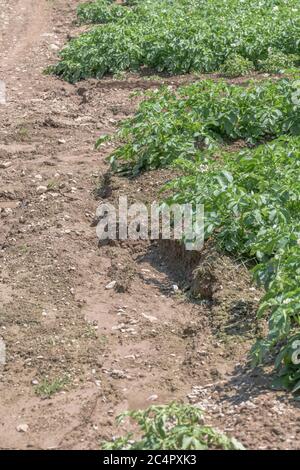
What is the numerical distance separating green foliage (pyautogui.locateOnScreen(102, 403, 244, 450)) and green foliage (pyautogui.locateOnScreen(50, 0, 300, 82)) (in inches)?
273

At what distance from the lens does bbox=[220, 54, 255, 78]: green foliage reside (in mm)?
11094

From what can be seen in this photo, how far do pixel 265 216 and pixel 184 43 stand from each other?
5.40 meters

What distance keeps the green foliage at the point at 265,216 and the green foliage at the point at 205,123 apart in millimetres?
520

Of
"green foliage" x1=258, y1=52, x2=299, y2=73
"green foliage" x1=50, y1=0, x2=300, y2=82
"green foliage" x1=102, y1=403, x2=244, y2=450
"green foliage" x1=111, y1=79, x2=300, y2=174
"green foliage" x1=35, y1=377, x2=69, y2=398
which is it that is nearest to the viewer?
"green foliage" x1=102, y1=403, x2=244, y2=450

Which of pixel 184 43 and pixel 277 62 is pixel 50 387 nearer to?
pixel 277 62

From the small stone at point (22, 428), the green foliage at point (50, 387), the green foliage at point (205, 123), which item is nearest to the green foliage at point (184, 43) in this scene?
the green foliage at point (205, 123)

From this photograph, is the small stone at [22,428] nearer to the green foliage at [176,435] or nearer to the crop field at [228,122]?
the green foliage at [176,435]

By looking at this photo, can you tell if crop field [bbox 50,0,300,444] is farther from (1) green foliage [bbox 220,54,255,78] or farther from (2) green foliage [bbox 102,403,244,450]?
(2) green foliage [bbox 102,403,244,450]

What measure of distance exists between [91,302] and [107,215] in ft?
4.18

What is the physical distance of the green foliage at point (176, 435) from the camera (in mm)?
4531

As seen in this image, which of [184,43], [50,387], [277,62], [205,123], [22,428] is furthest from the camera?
[184,43]

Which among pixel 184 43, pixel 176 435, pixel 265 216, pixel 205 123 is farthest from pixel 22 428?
pixel 184 43

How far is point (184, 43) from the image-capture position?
11562 millimetres

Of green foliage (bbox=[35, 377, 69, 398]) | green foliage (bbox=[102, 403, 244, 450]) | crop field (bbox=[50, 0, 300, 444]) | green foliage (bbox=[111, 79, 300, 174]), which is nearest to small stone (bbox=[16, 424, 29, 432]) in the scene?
green foliage (bbox=[35, 377, 69, 398])
